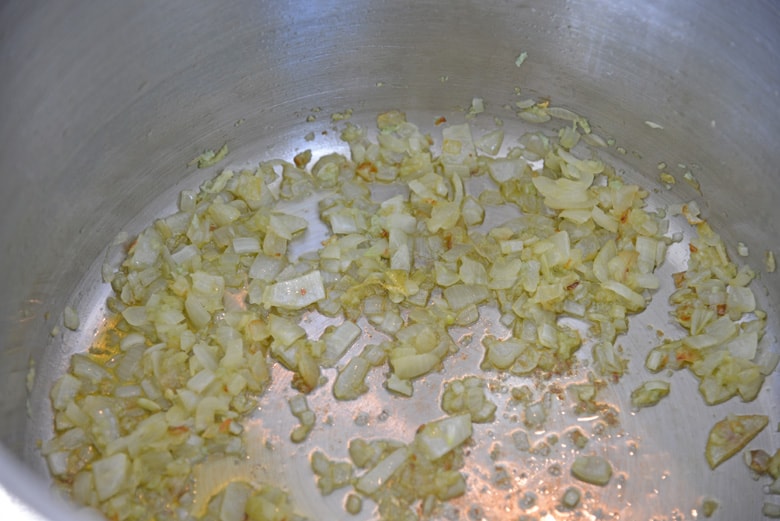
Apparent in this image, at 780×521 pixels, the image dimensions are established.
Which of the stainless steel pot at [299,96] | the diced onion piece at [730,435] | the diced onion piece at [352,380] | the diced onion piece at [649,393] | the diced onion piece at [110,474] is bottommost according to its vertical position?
the diced onion piece at [110,474]

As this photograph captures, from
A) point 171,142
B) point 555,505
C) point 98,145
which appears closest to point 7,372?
point 98,145

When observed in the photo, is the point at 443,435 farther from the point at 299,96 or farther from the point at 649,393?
the point at 299,96

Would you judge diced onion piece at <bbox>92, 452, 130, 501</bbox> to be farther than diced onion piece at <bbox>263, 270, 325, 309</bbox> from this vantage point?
No

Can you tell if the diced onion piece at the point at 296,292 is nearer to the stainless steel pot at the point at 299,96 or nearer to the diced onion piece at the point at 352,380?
the diced onion piece at the point at 352,380

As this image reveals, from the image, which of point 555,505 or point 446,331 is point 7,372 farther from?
point 555,505

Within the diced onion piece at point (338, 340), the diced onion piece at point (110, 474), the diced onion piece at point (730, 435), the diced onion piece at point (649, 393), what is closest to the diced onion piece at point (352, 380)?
the diced onion piece at point (338, 340)

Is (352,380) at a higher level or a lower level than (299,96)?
lower

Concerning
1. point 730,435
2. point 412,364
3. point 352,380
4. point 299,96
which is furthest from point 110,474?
point 730,435

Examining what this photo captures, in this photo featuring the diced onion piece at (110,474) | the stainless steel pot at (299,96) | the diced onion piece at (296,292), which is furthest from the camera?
the diced onion piece at (296,292)

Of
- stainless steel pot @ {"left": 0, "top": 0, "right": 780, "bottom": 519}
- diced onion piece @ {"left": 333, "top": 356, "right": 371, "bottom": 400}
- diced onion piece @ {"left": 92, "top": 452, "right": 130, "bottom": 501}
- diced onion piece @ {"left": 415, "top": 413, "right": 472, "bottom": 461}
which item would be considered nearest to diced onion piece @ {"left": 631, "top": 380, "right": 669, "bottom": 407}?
stainless steel pot @ {"left": 0, "top": 0, "right": 780, "bottom": 519}

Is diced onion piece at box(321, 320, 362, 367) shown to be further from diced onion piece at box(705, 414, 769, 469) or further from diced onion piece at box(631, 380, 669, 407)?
diced onion piece at box(705, 414, 769, 469)
